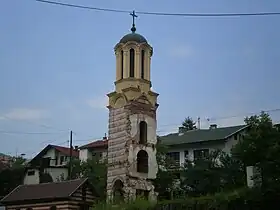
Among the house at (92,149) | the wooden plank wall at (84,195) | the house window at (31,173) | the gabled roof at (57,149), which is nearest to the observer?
the wooden plank wall at (84,195)

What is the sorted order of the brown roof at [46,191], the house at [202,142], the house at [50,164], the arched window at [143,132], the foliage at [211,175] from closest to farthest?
1. the arched window at [143,132]
2. the brown roof at [46,191]
3. the foliage at [211,175]
4. the house at [202,142]
5. the house at [50,164]

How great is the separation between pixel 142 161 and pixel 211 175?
7286mm

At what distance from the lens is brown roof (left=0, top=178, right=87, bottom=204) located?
48344 mm

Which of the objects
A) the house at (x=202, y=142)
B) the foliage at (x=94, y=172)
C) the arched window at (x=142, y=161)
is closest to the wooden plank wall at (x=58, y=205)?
the foliage at (x=94, y=172)

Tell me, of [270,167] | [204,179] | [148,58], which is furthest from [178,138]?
[270,167]

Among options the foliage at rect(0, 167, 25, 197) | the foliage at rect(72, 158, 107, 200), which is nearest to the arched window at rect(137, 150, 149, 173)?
the foliage at rect(72, 158, 107, 200)

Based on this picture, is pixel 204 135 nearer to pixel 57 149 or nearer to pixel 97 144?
pixel 97 144

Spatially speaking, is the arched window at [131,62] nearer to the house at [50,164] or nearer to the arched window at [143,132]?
the arched window at [143,132]

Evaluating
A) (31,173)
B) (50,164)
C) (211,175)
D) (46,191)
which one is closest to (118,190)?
(46,191)

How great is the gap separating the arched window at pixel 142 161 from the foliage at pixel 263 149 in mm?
8327

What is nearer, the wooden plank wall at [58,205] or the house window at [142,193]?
the house window at [142,193]

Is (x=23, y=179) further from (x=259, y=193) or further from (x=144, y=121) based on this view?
(x=259, y=193)

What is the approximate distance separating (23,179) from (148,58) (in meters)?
27.8

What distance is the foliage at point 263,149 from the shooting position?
35725 mm
